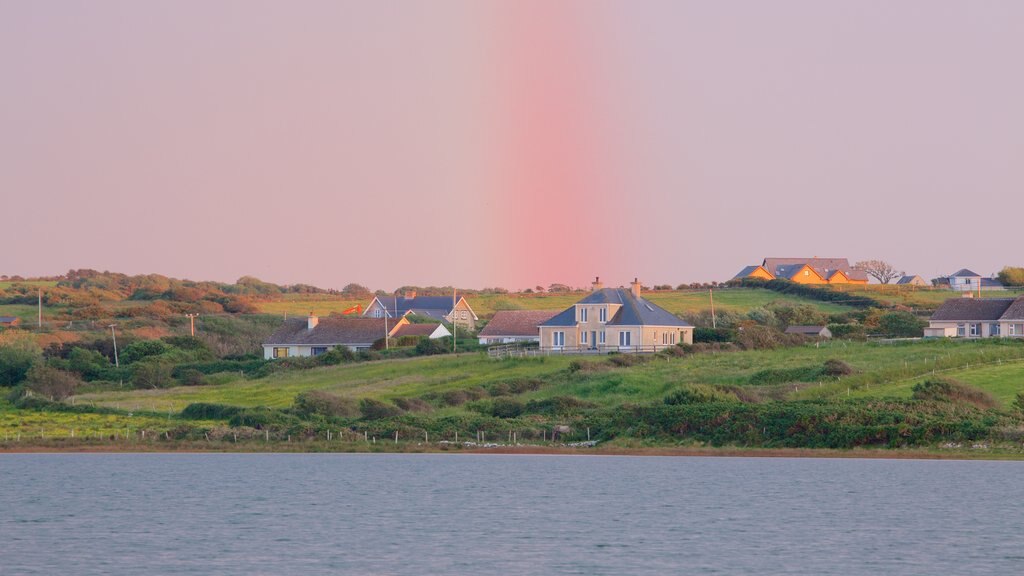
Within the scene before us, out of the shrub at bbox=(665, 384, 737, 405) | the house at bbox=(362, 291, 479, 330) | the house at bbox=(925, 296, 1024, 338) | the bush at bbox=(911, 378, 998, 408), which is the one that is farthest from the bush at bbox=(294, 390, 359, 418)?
the house at bbox=(362, 291, 479, 330)

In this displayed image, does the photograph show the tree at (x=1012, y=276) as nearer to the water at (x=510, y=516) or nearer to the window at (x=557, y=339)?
the window at (x=557, y=339)

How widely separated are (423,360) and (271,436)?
88.0 ft

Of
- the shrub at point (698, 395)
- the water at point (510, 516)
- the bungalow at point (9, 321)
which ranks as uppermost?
the bungalow at point (9, 321)

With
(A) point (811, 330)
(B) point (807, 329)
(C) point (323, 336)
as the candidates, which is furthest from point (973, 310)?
(C) point (323, 336)

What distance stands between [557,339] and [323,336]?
875 inches

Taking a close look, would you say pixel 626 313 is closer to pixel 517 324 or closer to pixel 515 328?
pixel 515 328

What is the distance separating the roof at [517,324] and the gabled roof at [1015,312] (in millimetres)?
33438

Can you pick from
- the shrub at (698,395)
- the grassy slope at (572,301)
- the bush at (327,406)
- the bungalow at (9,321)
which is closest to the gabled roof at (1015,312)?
the grassy slope at (572,301)

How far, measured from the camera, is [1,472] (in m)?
60.9

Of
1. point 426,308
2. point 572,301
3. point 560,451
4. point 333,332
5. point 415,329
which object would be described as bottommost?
point 560,451

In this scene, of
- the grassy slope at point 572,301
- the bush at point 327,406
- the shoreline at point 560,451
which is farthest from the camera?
the grassy slope at point 572,301

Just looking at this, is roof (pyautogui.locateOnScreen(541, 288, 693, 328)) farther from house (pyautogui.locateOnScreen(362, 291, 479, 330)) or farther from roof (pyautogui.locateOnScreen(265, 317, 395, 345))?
house (pyautogui.locateOnScreen(362, 291, 479, 330))

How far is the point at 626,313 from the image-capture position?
95.5m

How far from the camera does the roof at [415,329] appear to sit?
4530 inches
